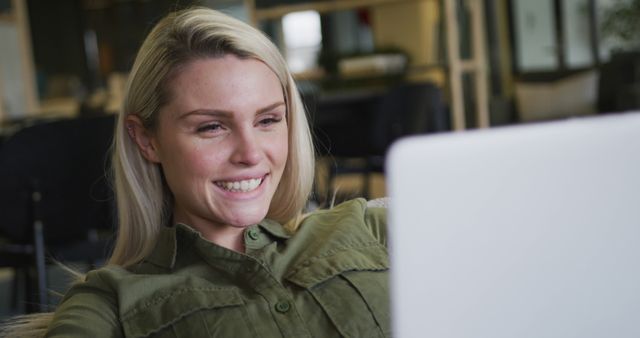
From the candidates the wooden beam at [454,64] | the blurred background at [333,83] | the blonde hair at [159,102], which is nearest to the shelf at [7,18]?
the blurred background at [333,83]

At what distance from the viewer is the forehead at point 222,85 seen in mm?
1229

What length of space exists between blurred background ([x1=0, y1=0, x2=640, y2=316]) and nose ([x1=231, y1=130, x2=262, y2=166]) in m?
0.36

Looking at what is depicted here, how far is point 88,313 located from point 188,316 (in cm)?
12

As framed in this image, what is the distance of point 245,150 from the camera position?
1.21 metres

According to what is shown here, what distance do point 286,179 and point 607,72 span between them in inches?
254

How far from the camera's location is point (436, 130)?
5.29m

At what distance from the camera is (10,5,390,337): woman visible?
3.75 feet

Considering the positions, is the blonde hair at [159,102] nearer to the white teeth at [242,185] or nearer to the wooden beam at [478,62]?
the white teeth at [242,185]

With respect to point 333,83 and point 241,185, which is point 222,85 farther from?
point 333,83

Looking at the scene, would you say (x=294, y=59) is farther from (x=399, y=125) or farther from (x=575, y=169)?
(x=575, y=169)

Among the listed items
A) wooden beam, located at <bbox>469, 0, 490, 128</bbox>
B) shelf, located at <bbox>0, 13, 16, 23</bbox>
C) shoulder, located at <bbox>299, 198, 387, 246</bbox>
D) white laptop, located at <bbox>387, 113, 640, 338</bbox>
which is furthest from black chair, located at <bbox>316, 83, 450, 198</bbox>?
white laptop, located at <bbox>387, 113, 640, 338</bbox>

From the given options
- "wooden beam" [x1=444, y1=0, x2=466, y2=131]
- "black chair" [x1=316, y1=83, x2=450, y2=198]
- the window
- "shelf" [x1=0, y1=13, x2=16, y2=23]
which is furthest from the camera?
the window

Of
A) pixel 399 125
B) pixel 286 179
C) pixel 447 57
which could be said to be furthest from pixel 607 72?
pixel 286 179

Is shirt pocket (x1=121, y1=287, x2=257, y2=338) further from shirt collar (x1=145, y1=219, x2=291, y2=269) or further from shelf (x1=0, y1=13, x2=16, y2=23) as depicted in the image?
shelf (x1=0, y1=13, x2=16, y2=23)
